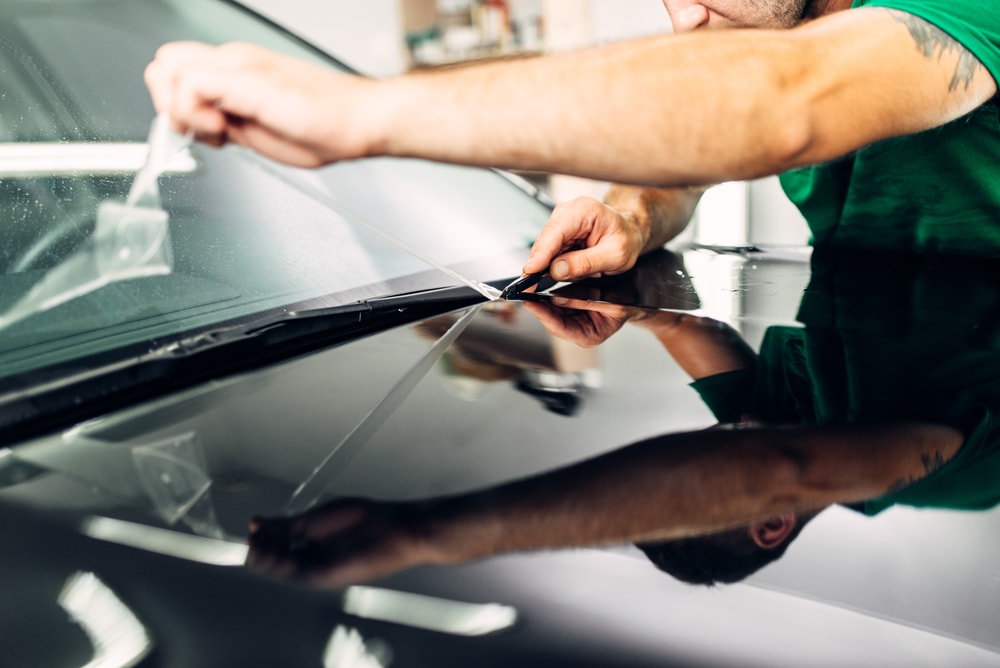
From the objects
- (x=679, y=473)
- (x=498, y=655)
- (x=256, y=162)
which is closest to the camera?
(x=498, y=655)

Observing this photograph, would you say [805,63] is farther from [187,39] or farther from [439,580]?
[187,39]

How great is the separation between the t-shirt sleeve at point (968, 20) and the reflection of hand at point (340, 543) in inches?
25.3

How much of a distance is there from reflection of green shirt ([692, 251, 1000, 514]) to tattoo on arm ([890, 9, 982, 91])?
235mm

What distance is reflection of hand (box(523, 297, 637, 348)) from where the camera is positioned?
2.54ft

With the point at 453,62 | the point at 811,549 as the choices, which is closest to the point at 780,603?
the point at 811,549

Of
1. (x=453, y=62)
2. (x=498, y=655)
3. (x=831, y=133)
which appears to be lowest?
(x=498, y=655)

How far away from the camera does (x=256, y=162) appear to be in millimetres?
884

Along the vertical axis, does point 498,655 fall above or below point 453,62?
below

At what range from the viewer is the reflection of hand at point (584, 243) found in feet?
3.36

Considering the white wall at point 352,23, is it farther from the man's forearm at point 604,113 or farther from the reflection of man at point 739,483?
the reflection of man at point 739,483

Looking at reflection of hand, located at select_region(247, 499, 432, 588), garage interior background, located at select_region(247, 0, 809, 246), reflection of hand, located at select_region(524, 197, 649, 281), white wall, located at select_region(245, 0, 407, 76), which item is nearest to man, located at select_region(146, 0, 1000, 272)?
reflection of hand, located at select_region(247, 499, 432, 588)

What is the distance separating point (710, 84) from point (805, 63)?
86 mm

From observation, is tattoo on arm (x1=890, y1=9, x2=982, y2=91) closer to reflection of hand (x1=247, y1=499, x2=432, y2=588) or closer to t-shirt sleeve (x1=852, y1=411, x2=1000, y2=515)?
t-shirt sleeve (x1=852, y1=411, x2=1000, y2=515)

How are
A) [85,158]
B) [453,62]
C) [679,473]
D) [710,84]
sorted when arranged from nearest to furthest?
[679,473], [710,84], [85,158], [453,62]
